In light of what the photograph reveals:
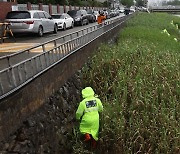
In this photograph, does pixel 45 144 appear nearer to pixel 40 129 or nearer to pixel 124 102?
pixel 40 129

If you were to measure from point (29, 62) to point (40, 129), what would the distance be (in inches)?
57.5

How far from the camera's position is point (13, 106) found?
5.39 metres

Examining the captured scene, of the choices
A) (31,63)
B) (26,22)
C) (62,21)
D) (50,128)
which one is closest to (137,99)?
(50,128)

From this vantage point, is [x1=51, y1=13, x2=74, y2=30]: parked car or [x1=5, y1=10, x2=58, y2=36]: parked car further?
[x1=51, y1=13, x2=74, y2=30]: parked car

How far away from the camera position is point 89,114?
679cm

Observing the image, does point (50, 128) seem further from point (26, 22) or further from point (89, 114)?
point (26, 22)

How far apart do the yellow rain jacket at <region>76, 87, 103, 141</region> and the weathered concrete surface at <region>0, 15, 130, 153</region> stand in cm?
62

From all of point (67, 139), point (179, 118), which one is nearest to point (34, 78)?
point (67, 139)

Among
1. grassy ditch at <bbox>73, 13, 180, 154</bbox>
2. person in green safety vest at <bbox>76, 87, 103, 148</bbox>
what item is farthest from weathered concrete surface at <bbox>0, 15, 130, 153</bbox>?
grassy ditch at <bbox>73, 13, 180, 154</bbox>

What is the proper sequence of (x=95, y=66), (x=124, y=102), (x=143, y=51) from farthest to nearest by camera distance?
(x=143, y=51) < (x=95, y=66) < (x=124, y=102)

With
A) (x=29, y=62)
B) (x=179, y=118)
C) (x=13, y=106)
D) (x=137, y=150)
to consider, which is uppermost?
(x=29, y=62)

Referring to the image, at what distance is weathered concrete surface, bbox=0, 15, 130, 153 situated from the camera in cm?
519

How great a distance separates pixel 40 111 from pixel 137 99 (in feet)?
8.99

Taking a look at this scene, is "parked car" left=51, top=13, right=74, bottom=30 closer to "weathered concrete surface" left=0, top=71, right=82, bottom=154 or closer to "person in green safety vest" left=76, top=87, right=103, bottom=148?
"weathered concrete surface" left=0, top=71, right=82, bottom=154
